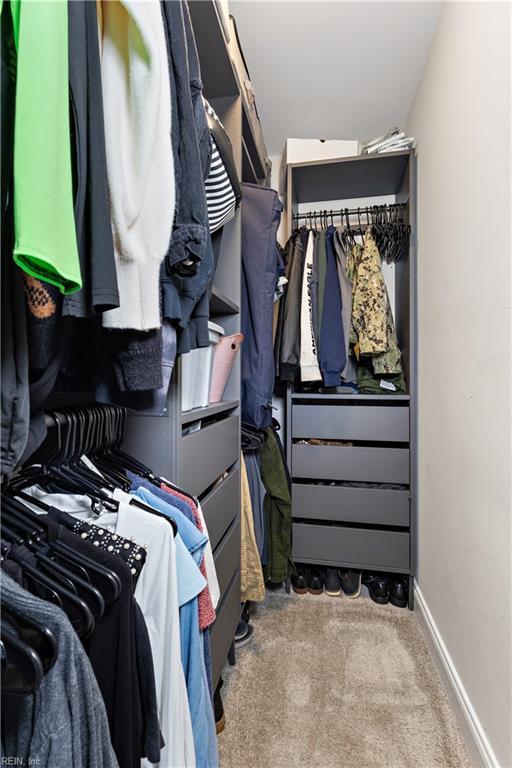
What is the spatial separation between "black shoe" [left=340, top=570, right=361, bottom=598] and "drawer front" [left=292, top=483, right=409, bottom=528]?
273mm

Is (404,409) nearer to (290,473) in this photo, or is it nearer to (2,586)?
(290,473)

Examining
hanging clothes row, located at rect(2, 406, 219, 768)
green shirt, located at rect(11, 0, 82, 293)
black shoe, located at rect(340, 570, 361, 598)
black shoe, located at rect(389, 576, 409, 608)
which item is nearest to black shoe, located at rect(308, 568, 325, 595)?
black shoe, located at rect(340, 570, 361, 598)

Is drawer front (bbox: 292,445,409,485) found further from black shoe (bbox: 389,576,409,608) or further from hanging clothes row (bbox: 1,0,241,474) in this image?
hanging clothes row (bbox: 1,0,241,474)

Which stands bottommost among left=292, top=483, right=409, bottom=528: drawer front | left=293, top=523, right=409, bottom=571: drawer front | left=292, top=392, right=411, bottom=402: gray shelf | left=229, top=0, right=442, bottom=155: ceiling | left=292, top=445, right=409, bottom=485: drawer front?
left=293, top=523, right=409, bottom=571: drawer front

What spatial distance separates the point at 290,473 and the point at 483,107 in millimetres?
1574

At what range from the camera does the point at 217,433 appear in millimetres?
1181

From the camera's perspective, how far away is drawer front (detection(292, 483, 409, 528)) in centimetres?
182

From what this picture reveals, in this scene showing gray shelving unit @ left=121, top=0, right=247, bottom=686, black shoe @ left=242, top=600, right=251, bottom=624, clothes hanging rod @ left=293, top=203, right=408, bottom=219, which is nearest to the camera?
gray shelving unit @ left=121, top=0, right=247, bottom=686

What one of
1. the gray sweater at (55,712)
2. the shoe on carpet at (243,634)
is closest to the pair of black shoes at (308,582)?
the shoe on carpet at (243,634)

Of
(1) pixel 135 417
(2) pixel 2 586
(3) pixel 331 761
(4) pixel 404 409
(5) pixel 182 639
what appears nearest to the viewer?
(2) pixel 2 586

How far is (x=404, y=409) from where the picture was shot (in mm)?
1825

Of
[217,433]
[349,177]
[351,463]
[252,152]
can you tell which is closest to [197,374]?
[217,433]

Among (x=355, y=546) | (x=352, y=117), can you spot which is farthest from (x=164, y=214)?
(x=352, y=117)

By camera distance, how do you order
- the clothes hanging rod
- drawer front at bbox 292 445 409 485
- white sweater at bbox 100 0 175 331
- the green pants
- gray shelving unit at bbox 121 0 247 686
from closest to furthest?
white sweater at bbox 100 0 175 331, gray shelving unit at bbox 121 0 247 686, the green pants, drawer front at bbox 292 445 409 485, the clothes hanging rod
